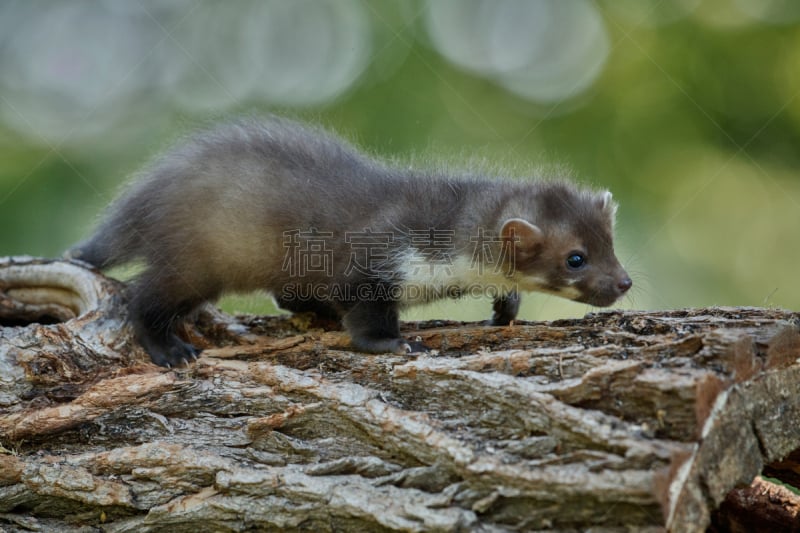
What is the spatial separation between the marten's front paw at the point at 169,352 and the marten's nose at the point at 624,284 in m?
3.08

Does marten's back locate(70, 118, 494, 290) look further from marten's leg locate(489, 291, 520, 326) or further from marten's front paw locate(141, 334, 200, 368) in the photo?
marten's leg locate(489, 291, 520, 326)

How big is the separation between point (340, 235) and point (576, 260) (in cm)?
177

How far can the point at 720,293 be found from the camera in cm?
709

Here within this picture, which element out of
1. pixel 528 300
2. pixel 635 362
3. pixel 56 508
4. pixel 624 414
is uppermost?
pixel 528 300

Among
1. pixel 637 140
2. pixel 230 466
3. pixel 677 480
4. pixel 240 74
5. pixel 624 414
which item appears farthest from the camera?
pixel 240 74

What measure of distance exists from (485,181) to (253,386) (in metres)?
2.64

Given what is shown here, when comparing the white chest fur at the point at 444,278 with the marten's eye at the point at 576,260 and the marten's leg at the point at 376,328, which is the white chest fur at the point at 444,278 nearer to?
the marten's leg at the point at 376,328

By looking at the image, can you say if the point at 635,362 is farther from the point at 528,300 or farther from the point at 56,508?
the point at 528,300

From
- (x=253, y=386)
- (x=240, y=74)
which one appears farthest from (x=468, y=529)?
(x=240, y=74)

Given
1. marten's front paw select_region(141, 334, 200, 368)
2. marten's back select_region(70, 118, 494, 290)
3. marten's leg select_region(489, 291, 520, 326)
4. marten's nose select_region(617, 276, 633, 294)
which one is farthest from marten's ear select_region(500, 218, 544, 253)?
marten's front paw select_region(141, 334, 200, 368)

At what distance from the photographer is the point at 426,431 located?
329 centimetres

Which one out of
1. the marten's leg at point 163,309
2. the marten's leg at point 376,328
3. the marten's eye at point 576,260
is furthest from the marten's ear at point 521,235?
the marten's leg at point 163,309

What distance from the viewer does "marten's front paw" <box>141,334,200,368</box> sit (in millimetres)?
5082

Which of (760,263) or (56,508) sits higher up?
(760,263)
